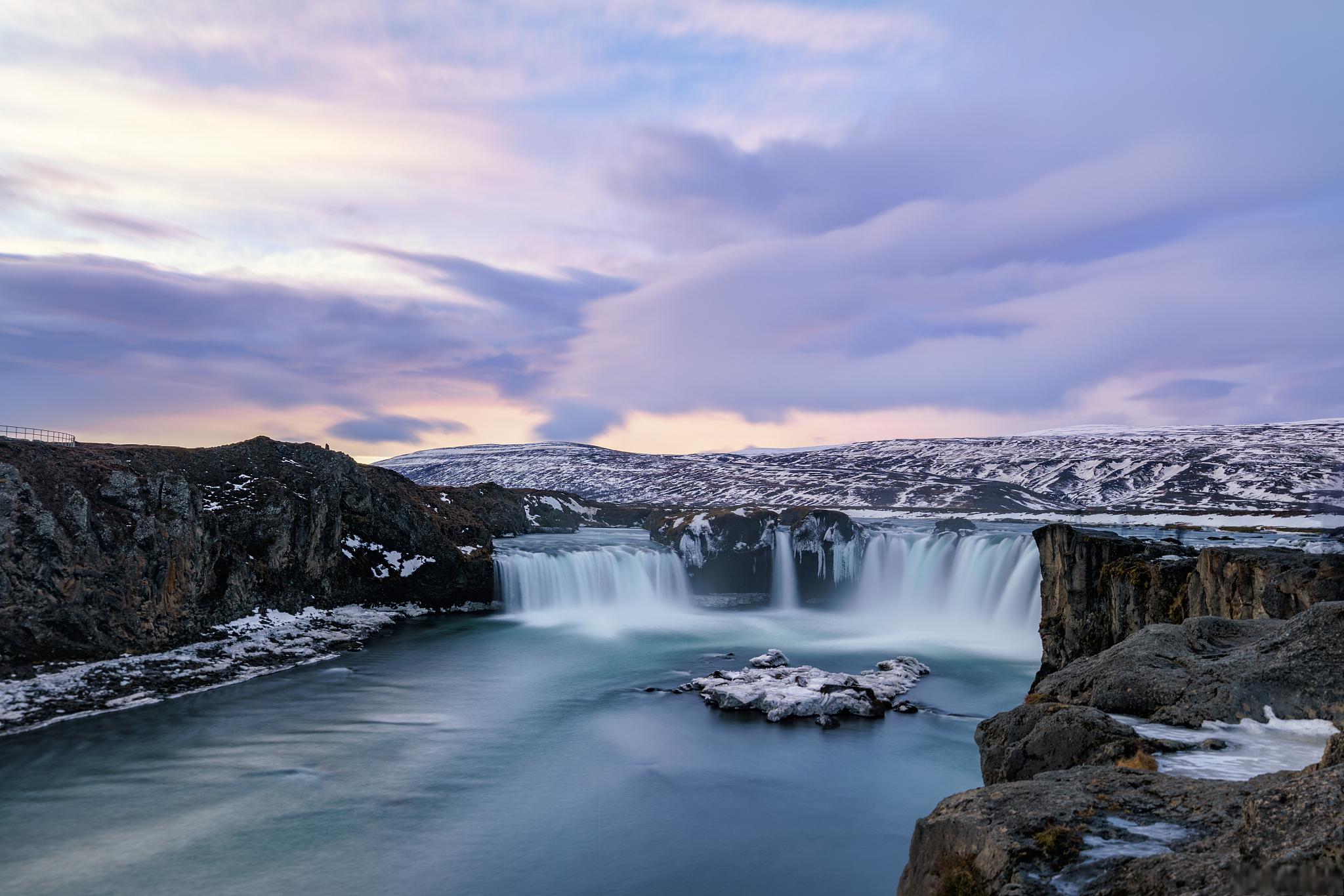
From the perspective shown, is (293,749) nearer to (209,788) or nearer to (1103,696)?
(209,788)

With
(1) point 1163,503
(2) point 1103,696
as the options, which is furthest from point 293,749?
(1) point 1163,503

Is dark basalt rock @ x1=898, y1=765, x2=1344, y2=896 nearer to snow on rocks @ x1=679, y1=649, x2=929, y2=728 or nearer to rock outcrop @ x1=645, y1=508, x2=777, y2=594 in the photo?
snow on rocks @ x1=679, y1=649, x2=929, y2=728

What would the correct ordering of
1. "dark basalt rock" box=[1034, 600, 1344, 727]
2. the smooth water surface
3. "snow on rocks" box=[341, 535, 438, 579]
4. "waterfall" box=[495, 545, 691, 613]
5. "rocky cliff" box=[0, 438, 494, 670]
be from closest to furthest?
"dark basalt rock" box=[1034, 600, 1344, 727] → the smooth water surface → "rocky cliff" box=[0, 438, 494, 670] → "snow on rocks" box=[341, 535, 438, 579] → "waterfall" box=[495, 545, 691, 613]

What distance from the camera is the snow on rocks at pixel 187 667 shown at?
2408 centimetres

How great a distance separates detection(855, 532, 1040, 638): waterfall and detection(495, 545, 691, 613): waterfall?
14.5 meters

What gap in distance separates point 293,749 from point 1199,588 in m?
25.6

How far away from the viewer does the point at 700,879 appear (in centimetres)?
1516

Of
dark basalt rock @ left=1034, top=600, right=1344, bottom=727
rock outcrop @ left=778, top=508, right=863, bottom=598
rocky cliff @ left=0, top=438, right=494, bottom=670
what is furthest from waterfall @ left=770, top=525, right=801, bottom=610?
dark basalt rock @ left=1034, top=600, right=1344, bottom=727

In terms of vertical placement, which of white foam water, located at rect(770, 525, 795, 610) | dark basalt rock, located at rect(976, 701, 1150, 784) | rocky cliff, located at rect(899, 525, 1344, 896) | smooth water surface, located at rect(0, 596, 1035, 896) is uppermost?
rocky cliff, located at rect(899, 525, 1344, 896)

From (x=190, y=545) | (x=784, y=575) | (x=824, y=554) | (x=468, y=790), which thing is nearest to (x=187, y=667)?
(x=190, y=545)

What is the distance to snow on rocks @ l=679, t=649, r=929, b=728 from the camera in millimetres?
25453

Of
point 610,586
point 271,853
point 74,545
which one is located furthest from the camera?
point 610,586

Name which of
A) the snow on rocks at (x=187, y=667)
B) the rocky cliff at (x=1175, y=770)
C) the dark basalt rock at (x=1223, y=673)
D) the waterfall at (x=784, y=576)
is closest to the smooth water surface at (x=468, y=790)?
the snow on rocks at (x=187, y=667)

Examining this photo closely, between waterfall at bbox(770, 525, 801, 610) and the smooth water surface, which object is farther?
waterfall at bbox(770, 525, 801, 610)
